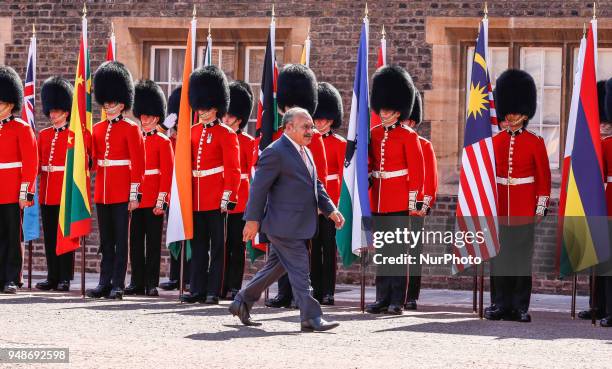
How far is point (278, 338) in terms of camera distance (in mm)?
8766

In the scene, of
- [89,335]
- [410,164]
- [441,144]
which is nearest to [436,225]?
[441,144]

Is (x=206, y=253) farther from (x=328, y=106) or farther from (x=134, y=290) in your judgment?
(x=328, y=106)

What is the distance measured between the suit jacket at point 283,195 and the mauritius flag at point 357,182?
1717 millimetres

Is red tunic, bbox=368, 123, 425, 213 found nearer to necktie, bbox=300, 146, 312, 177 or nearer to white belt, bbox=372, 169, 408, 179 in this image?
white belt, bbox=372, 169, 408, 179

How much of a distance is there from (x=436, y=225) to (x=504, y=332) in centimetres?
465

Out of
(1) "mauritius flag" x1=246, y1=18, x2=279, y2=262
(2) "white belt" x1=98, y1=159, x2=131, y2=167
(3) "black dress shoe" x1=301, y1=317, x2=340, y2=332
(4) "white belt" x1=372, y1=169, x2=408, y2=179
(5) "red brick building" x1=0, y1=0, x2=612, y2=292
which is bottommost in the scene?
(3) "black dress shoe" x1=301, y1=317, x2=340, y2=332

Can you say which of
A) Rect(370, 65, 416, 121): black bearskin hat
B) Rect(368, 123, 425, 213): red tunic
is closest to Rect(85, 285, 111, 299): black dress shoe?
Rect(368, 123, 425, 213): red tunic

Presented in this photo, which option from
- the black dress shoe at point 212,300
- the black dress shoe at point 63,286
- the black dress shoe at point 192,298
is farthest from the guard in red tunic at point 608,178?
the black dress shoe at point 63,286

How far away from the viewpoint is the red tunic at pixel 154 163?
12.4 metres

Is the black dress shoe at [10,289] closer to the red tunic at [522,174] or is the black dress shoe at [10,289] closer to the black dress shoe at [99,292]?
the black dress shoe at [99,292]

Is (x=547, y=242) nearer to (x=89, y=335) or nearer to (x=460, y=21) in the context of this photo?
(x=460, y=21)

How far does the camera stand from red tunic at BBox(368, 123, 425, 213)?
11039 mm

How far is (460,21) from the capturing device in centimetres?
1412

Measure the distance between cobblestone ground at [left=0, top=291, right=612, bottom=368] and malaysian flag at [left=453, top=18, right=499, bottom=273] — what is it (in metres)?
0.55
